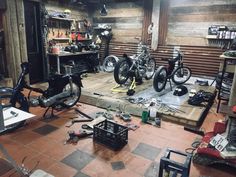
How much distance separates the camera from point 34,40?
5.75 metres

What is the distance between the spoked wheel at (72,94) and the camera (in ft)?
13.1

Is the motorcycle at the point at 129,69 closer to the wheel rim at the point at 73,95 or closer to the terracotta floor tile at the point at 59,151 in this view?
the wheel rim at the point at 73,95

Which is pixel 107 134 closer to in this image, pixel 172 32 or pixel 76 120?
pixel 76 120

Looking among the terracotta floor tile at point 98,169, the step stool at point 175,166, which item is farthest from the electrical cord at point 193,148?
the terracotta floor tile at point 98,169

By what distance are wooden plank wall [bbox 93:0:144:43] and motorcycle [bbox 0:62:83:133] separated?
14.0 ft

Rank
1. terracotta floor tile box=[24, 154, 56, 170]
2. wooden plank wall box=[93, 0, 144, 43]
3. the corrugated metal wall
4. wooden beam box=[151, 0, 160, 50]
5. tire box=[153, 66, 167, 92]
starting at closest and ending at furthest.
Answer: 1. terracotta floor tile box=[24, 154, 56, 170]
2. tire box=[153, 66, 167, 92]
3. the corrugated metal wall
4. wooden beam box=[151, 0, 160, 50]
5. wooden plank wall box=[93, 0, 144, 43]

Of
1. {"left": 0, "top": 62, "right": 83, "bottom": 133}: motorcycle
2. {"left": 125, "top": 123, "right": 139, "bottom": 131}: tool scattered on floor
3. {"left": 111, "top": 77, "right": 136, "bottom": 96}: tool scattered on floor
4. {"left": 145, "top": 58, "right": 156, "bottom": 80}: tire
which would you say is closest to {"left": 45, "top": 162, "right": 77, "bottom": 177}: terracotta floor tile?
{"left": 0, "top": 62, "right": 83, "bottom": 133}: motorcycle

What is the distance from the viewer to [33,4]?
5.50 metres

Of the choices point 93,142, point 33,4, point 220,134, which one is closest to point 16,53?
point 33,4

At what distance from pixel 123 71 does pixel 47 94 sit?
7.79 ft

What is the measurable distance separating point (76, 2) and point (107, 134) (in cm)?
607

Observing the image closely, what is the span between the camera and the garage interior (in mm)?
2367

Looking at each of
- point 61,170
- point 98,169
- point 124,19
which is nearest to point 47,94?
point 61,170

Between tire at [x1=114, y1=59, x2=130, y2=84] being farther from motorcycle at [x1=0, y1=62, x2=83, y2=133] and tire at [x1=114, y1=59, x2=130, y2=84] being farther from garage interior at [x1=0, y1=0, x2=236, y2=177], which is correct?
motorcycle at [x1=0, y1=62, x2=83, y2=133]
